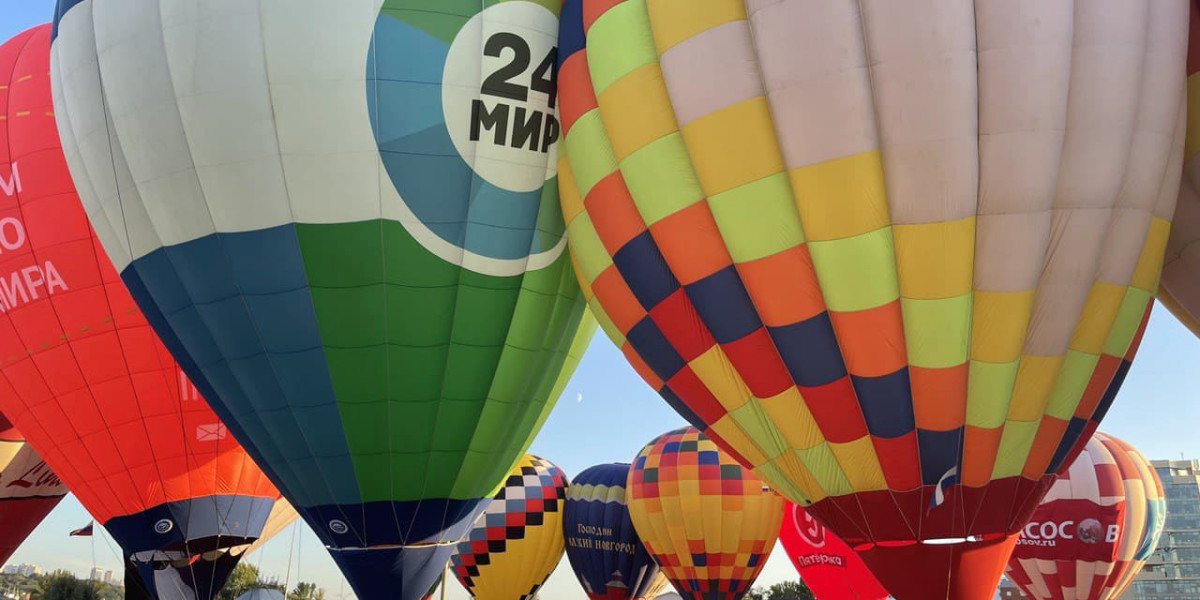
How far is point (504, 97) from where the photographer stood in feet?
21.9

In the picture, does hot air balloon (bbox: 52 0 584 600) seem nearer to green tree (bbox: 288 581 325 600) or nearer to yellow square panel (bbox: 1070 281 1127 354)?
yellow square panel (bbox: 1070 281 1127 354)

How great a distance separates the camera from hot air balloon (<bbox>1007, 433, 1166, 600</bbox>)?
41.6 ft

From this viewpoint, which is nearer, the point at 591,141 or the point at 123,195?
the point at 591,141

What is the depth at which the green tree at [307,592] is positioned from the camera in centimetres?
4903

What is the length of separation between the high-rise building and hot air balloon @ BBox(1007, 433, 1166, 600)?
4775cm

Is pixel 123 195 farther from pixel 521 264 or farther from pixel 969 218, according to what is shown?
pixel 969 218

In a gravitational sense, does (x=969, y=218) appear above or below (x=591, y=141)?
below

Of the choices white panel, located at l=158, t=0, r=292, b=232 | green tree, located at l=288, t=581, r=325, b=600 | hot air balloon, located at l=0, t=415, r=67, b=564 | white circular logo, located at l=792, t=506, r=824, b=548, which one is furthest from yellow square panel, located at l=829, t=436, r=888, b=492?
green tree, located at l=288, t=581, r=325, b=600

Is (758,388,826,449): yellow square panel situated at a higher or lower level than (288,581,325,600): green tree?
lower

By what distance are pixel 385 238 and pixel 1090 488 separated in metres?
10.6

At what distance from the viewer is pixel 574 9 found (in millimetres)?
6582

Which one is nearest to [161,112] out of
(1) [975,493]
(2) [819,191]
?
(2) [819,191]

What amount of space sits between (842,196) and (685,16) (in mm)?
1420

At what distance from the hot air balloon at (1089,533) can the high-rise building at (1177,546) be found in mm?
47752
